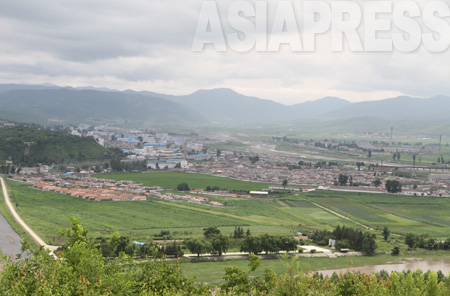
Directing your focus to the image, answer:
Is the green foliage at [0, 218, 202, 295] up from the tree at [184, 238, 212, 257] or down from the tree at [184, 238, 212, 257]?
up

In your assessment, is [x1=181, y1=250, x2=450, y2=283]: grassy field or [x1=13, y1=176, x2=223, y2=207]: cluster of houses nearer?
[x1=181, y1=250, x2=450, y2=283]: grassy field

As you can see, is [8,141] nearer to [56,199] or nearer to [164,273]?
[56,199]

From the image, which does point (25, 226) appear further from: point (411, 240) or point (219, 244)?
point (411, 240)

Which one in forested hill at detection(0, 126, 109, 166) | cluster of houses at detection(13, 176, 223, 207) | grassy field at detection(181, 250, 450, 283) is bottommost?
grassy field at detection(181, 250, 450, 283)

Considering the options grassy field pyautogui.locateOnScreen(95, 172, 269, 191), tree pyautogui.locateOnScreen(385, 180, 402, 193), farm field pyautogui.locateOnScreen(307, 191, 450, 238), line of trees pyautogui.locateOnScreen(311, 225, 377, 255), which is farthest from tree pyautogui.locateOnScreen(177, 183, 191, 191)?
tree pyautogui.locateOnScreen(385, 180, 402, 193)

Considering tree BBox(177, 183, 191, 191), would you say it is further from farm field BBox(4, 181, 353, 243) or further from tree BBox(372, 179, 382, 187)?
tree BBox(372, 179, 382, 187)

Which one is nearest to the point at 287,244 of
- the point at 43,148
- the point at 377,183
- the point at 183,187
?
the point at 183,187
